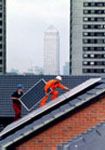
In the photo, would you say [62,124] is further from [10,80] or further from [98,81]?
[10,80]

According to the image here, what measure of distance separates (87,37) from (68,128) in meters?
108

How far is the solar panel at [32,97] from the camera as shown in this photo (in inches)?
834

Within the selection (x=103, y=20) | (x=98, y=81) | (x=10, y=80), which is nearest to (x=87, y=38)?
(x=103, y=20)

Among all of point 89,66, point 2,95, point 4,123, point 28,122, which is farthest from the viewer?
point 89,66

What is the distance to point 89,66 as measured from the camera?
114 metres

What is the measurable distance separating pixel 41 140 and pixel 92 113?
3.51ft

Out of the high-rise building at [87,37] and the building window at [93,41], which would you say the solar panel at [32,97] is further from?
the building window at [93,41]

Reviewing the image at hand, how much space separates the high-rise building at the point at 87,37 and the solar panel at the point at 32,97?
298ft

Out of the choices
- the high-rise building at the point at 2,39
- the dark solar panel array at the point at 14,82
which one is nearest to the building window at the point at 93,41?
the high-rise building at the point at 2,39

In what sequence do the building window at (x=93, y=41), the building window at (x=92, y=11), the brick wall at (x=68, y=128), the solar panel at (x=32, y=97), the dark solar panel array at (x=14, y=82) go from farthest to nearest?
1. the building window at (x=92, y=11)
2. the building window at (x=93, y=41)
3. the dark solar panel array at (x=14, y=82)
4. the solar panel at (x=32, y=97)
5. the brick wall at (x=68, y=128)

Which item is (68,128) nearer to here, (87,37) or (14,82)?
(14,82)

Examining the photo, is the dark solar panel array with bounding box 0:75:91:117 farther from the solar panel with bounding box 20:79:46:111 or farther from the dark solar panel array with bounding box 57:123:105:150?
the dark solar panel array with bounding box 57:123:105:150

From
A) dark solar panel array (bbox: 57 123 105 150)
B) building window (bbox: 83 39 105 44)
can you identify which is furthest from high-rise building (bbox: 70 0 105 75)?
dark solar panel array (bbox: 57 123 105 150)

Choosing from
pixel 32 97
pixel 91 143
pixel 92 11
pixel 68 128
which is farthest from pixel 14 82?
pixel 92 11
